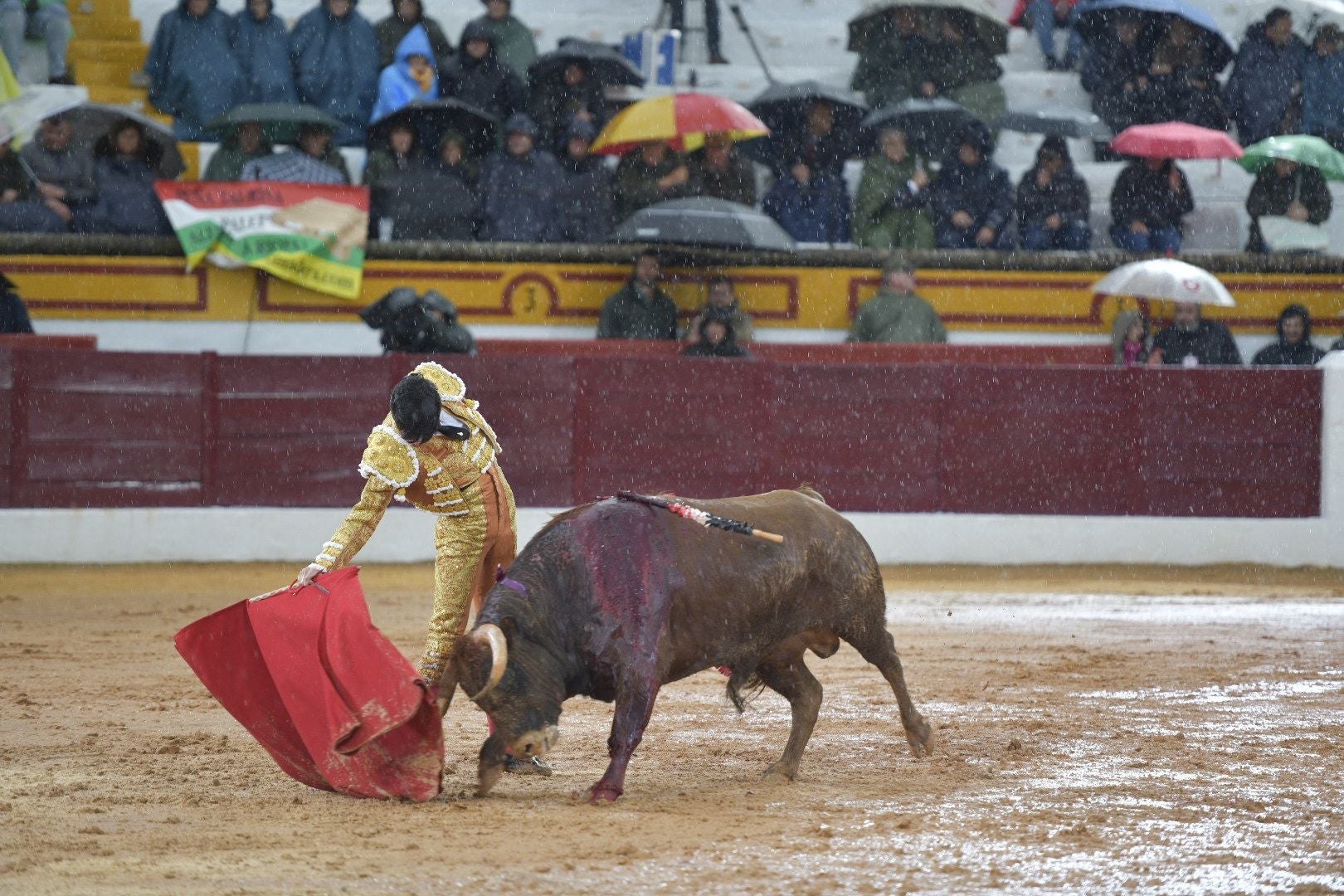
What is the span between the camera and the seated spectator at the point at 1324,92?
1314 cm

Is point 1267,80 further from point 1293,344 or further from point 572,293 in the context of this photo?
point 572,293

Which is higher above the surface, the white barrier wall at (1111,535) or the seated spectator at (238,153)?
the seated spectator at (238,153)

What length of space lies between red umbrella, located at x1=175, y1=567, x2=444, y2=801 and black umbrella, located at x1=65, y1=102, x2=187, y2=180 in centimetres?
734

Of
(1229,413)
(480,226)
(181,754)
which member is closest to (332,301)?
(480,226)

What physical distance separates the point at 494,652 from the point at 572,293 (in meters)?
7.49

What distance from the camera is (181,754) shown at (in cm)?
523

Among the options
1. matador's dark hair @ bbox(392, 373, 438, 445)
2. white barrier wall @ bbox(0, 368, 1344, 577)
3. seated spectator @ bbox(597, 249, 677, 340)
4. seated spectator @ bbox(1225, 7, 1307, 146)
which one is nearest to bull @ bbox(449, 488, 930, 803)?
matador's dark hair @ bbox(392, 373, 438, 445)

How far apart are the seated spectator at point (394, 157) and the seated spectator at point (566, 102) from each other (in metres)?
0.89

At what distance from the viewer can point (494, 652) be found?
14.4ft

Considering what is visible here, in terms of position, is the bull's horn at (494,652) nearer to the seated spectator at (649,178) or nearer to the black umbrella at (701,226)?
the black umbrella at (701,226)

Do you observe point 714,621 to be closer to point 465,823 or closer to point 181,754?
point 465,823

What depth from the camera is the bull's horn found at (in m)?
4.38

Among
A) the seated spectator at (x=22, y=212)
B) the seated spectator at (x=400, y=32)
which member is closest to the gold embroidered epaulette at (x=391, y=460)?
the seated spectator at (x=22, y=212)

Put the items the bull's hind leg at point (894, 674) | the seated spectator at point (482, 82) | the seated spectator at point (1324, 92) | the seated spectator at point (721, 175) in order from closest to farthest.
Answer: the bull's hind leg at point (894, 674), the seated spectator at point (721, 175), the seated spectator at point (482, 82), the seated spectator at point (1324, 92)
